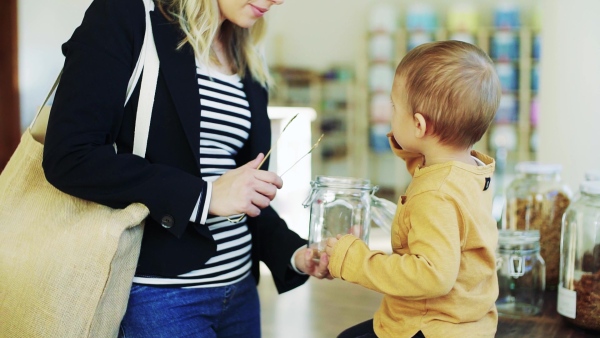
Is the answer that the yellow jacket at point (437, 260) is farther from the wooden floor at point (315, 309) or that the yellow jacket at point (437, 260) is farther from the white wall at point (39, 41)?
the white wall at point (39, 41)

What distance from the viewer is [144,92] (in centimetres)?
113

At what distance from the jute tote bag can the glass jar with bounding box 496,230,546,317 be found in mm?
768

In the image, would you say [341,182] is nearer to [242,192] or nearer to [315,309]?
[242,192]

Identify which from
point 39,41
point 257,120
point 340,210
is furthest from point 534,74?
point 340,210

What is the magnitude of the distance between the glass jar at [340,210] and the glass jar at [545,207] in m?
0.52

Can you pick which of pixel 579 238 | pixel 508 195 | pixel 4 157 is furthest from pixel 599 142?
pixel 4 157

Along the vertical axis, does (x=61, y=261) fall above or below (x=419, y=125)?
below

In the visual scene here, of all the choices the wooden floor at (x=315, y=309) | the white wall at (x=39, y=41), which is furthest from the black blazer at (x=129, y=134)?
the white wall at (x=39, y=41)

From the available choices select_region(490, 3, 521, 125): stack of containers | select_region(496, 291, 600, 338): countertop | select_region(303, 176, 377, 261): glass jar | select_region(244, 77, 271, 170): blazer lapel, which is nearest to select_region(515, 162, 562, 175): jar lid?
select_region(496, 291, 600, 338): countertop

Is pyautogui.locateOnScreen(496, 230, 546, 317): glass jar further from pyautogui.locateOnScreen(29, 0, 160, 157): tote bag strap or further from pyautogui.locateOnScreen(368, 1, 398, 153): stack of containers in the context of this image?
pyautogui.locateOnScreen(368, 1, 398, 153): stack of containers

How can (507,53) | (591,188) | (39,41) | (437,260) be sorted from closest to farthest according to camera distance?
(437,260), (591,188), (39,41), (507,53)

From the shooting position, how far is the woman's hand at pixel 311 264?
119 cm

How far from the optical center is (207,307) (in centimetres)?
124

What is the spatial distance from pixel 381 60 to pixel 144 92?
583 cm
